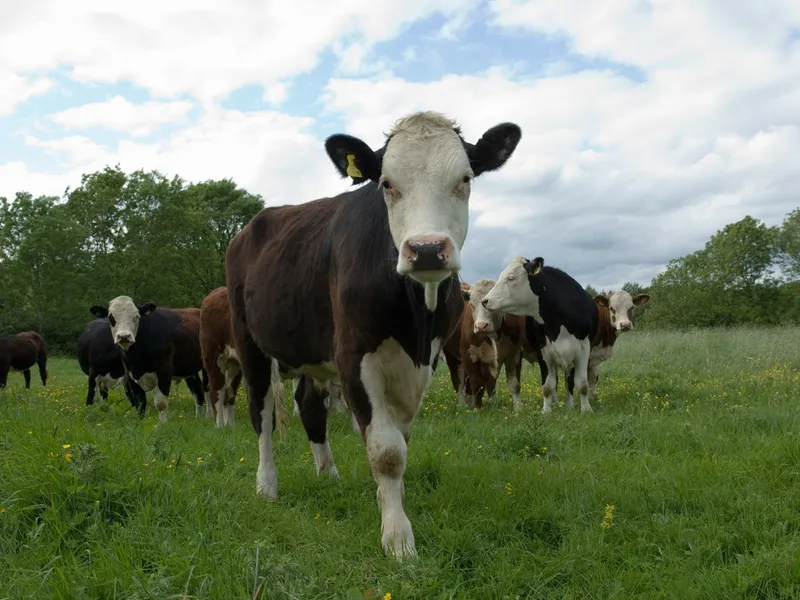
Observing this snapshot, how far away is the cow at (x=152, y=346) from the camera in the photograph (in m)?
11.6

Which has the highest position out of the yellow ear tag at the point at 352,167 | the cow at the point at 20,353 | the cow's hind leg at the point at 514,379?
the yellow ear tag at the point at 352,167

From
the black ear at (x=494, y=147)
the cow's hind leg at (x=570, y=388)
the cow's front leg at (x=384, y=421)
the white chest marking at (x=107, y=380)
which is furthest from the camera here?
the white chest marking at (x=107, y=380)

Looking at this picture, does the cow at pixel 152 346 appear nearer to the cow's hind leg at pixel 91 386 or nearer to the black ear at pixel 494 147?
the cow's hind leg at pixel 91 386

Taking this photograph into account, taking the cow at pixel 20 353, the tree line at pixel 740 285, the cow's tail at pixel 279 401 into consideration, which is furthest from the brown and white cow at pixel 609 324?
the tree line at pixel 740 285

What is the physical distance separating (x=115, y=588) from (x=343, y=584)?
107cm

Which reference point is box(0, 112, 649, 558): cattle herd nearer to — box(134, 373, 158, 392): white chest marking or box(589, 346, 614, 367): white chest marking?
box(134, 373, 158, 392): white chest marking

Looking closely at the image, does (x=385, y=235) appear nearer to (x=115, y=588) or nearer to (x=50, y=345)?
(x=115, y=588)

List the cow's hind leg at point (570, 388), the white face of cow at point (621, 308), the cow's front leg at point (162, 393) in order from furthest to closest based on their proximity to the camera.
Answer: the white face of cow at point (621, 308), the cow's front leg at point (162, 393), the cow's hind leg at point (570, 388)

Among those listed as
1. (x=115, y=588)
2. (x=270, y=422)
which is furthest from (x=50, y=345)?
(x=115, y=588)

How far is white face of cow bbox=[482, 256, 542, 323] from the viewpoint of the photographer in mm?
10922

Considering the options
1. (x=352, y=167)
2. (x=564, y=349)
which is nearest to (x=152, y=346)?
(x=564, y=349)

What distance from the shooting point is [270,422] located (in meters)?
5.78

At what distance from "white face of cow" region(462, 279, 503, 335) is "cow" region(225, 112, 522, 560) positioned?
6.35 m

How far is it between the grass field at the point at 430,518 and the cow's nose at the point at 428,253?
61.9 inches
